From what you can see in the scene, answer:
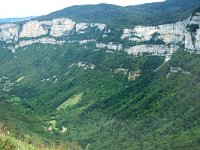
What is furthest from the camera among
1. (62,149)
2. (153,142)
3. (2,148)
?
(153,142)

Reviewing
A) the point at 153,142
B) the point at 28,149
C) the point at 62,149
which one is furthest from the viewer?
the point at 153,142

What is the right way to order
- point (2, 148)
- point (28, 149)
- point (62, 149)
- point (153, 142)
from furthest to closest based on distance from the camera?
point (153, 142) → point (62, 149) → point (28, 149) → point (2, 148)

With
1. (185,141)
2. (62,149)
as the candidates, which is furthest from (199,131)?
(62,149)

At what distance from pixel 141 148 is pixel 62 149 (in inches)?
1474

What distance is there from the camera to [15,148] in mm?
112750

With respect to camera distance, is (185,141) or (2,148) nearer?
(2,148)

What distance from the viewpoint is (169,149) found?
184 m

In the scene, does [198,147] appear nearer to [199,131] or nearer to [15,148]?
[199,131]

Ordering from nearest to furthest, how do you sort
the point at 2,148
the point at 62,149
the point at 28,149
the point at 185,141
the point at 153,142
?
1. the point at 2,148
2. the point at 28,149
3. the point at 62,149
4. the point at 185,141
5. the point at 153,142

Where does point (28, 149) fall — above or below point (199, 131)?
above

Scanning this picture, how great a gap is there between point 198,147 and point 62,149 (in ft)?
152

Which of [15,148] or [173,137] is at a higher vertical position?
[15,148]

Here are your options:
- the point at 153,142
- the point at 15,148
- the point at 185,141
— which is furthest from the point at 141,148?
the point at 15,148

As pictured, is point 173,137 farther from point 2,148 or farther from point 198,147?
point 2,148
